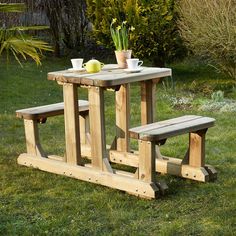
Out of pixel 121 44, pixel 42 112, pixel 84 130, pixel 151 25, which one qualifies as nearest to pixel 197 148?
pixel 121 44

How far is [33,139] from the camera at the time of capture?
18.1 ft

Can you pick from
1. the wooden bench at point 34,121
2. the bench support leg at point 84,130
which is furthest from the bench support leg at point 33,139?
the bench support leg at point 84,130

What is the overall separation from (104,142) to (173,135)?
636 mm

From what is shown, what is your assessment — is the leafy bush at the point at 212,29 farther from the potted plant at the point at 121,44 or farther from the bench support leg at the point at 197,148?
the bench support leg at the point at 197,148

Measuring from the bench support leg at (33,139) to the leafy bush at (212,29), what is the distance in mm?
4281

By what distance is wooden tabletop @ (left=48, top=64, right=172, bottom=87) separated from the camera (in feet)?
15.4

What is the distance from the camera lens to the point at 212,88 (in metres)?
9.47

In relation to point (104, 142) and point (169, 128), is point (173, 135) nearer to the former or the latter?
point (169, 128)

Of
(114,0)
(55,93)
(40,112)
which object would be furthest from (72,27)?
(40,112)

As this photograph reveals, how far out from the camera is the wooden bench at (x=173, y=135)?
4.56m

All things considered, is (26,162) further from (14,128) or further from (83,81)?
(14,128)

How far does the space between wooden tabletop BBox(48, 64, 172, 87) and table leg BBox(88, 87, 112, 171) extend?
110mm

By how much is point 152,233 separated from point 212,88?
584 cm

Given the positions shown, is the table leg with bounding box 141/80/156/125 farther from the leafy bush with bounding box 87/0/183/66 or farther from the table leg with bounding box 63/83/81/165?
the leafy bush with bounding box 87/0/183/66
